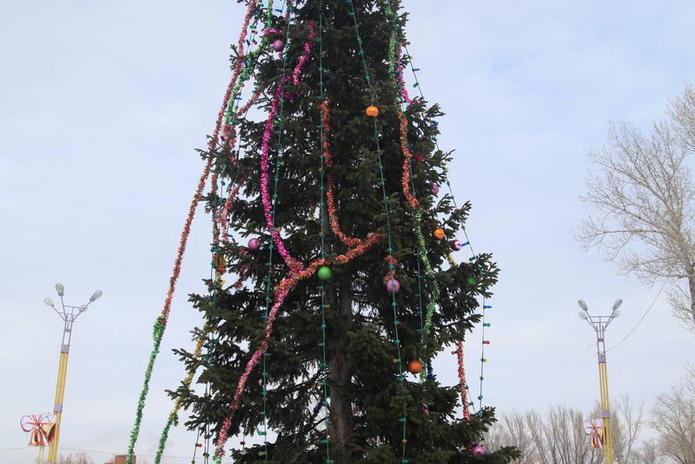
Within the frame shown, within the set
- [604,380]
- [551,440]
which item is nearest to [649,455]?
[551,440]

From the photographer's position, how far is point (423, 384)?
7.05m

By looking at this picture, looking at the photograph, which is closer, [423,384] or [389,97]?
[423,384]

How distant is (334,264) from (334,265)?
0.03 meters

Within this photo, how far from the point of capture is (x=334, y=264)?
7.34m

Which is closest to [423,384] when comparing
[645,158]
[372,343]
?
[372,343]

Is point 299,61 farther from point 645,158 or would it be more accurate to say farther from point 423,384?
point 645,158

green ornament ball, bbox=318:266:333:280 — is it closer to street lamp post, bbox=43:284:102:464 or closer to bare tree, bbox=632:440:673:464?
street lamp post, bbox=43:284:102:464

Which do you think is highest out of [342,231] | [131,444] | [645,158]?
[645,158]

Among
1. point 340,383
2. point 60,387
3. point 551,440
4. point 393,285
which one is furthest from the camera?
point 551,440

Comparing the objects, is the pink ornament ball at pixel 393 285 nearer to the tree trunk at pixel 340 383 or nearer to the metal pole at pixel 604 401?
the tree trunk at pixel 340 383

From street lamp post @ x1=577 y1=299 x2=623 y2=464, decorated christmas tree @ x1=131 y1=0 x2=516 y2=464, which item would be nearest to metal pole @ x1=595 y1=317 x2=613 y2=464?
street lamp post @ x1=577 y1=299 x2=623 y2=464

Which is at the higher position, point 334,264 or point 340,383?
point 334,264

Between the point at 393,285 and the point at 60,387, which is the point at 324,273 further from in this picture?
the point at 60,387

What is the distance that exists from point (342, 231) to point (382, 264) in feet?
2.70
